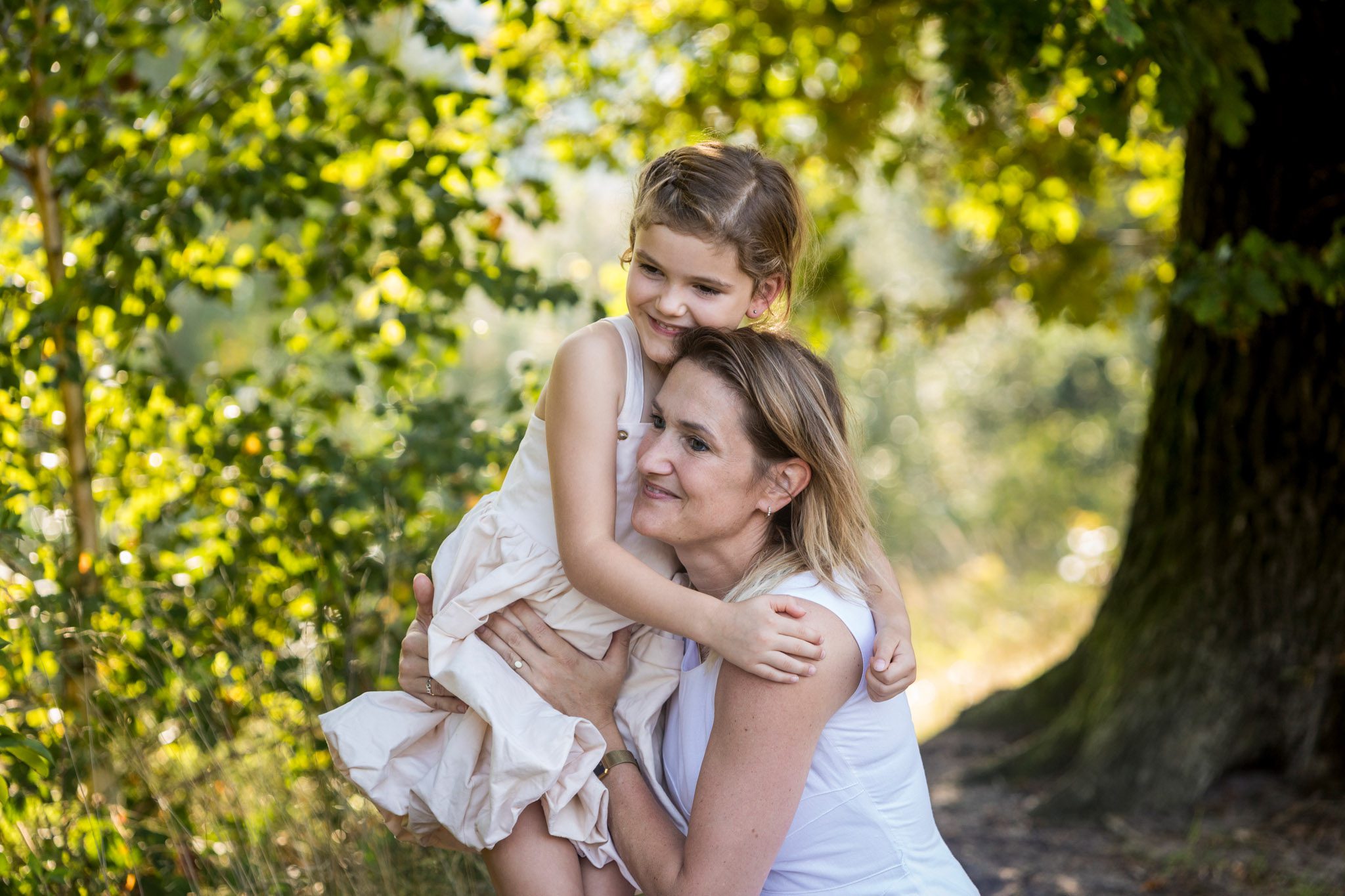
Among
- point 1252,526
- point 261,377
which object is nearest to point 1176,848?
point 1252,526

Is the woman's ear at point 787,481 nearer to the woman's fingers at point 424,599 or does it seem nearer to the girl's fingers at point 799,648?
the girl's fingers at point 799,648

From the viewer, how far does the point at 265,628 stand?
3154 mm

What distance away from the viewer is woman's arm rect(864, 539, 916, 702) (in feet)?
6.35

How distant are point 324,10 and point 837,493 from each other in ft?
7.38

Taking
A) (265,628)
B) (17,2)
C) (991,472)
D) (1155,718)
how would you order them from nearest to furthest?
(17,2)
(265,628)
(1155,718)
(991,472)

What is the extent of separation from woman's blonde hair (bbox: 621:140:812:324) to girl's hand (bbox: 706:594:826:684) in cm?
72

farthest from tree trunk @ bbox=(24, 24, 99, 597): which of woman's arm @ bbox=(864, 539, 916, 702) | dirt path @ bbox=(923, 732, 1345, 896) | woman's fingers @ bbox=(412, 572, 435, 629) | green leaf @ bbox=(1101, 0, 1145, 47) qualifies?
dirt path @ bbox=(923, 732, 1345, 896)

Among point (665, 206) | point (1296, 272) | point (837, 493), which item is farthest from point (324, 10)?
point (1296, 272)

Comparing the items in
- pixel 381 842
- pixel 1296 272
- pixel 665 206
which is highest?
pixel 1296 272

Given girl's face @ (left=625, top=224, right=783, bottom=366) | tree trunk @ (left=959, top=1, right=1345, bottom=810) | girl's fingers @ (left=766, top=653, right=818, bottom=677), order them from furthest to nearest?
1. tree trunk @ (left=959, top=1, right=1345, bottom=810)
2. girl's face @ (left=625, top=224, right=783, bottom=366)
3. girl's fingers @ (left=766, top=653, right=818, bottom=677)

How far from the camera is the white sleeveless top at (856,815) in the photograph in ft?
6.49

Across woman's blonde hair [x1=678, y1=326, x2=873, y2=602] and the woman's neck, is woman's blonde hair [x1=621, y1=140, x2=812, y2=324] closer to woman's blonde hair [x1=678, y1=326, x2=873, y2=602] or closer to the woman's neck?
woman's blonde hair [x1=678, y1=326, x2=873, y2=602]

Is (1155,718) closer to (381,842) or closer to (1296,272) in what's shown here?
(1296,272)

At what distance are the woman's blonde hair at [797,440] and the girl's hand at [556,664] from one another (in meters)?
0.31
